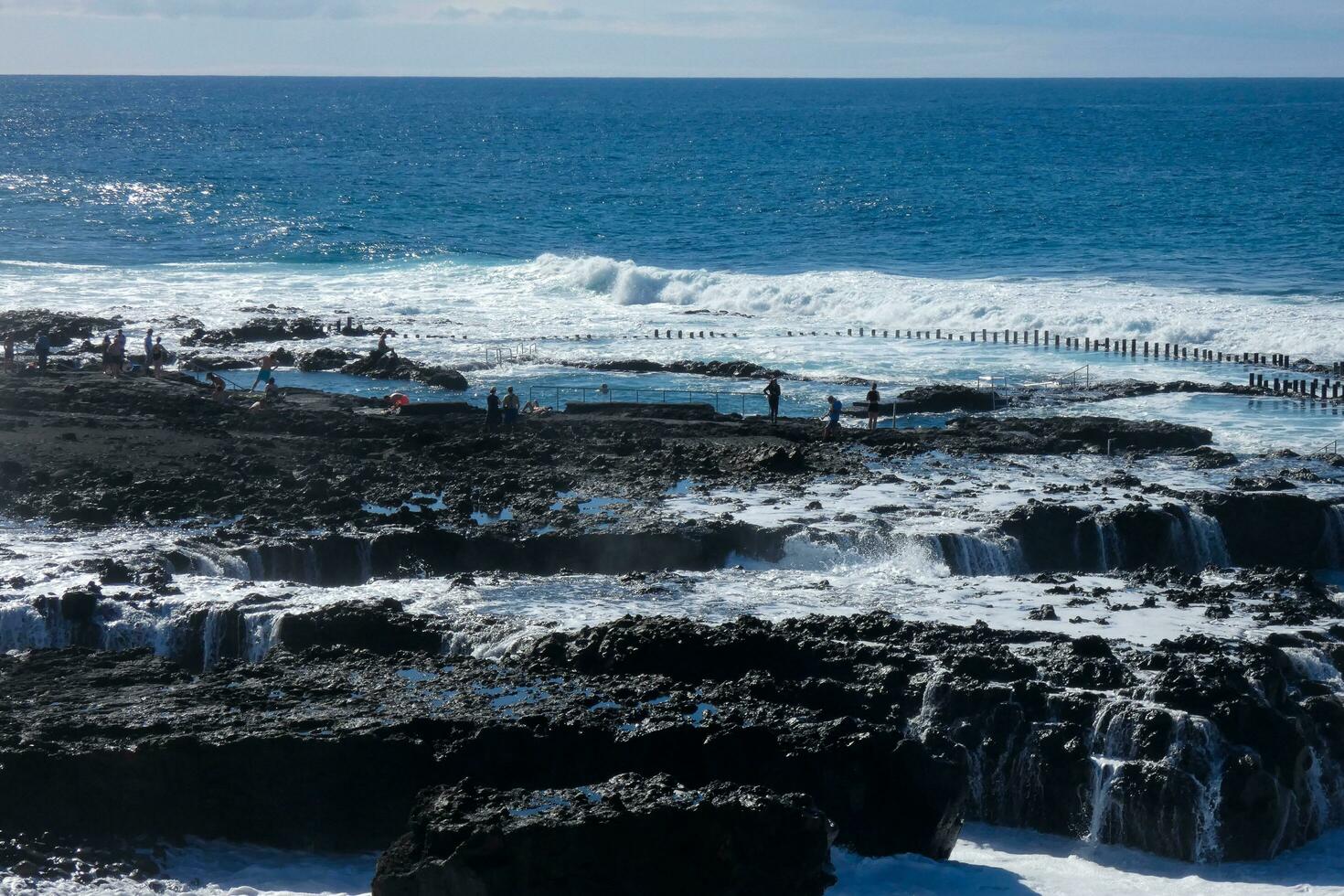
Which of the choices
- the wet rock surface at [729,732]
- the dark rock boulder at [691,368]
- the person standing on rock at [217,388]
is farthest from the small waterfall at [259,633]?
the dark rock boulder at [691,368]

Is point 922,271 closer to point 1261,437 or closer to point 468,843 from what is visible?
point 1261,437

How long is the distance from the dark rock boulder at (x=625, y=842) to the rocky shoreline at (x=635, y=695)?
3 cm

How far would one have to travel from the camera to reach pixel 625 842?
16.5 metres

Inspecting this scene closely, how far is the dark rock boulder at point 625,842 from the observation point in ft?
53.2

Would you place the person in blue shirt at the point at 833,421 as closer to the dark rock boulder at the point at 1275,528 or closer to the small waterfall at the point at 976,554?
the small waterfall at the point at 976,554

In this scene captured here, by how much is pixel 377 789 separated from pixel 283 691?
2.30 meters

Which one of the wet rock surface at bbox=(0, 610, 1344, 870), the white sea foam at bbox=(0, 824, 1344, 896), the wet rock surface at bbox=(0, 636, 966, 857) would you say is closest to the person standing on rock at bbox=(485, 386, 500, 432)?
Answer: the wet rock surface at bbox=(0, 610, 1344, 870)

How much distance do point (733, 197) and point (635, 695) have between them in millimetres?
90413

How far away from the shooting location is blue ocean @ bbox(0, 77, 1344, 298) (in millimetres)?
79812

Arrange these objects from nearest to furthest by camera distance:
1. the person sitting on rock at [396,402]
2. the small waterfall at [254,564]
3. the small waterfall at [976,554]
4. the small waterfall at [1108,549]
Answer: the small waterfall at [254,564] → the small waterfall at [976,554] → the small waterfall at [1108,549] → the person sitting on rock at [396,402]

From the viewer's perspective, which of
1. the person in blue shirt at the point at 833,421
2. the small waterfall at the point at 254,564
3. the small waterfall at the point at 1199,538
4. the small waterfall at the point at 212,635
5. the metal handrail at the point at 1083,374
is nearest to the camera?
the small waterfall at the point at 212,635

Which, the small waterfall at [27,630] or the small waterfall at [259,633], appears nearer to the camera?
the small waterfall at [259,633]

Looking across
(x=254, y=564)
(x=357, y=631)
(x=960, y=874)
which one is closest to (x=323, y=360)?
(x=254, y=564)

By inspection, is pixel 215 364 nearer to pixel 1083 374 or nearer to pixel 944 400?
pixel 944 400
